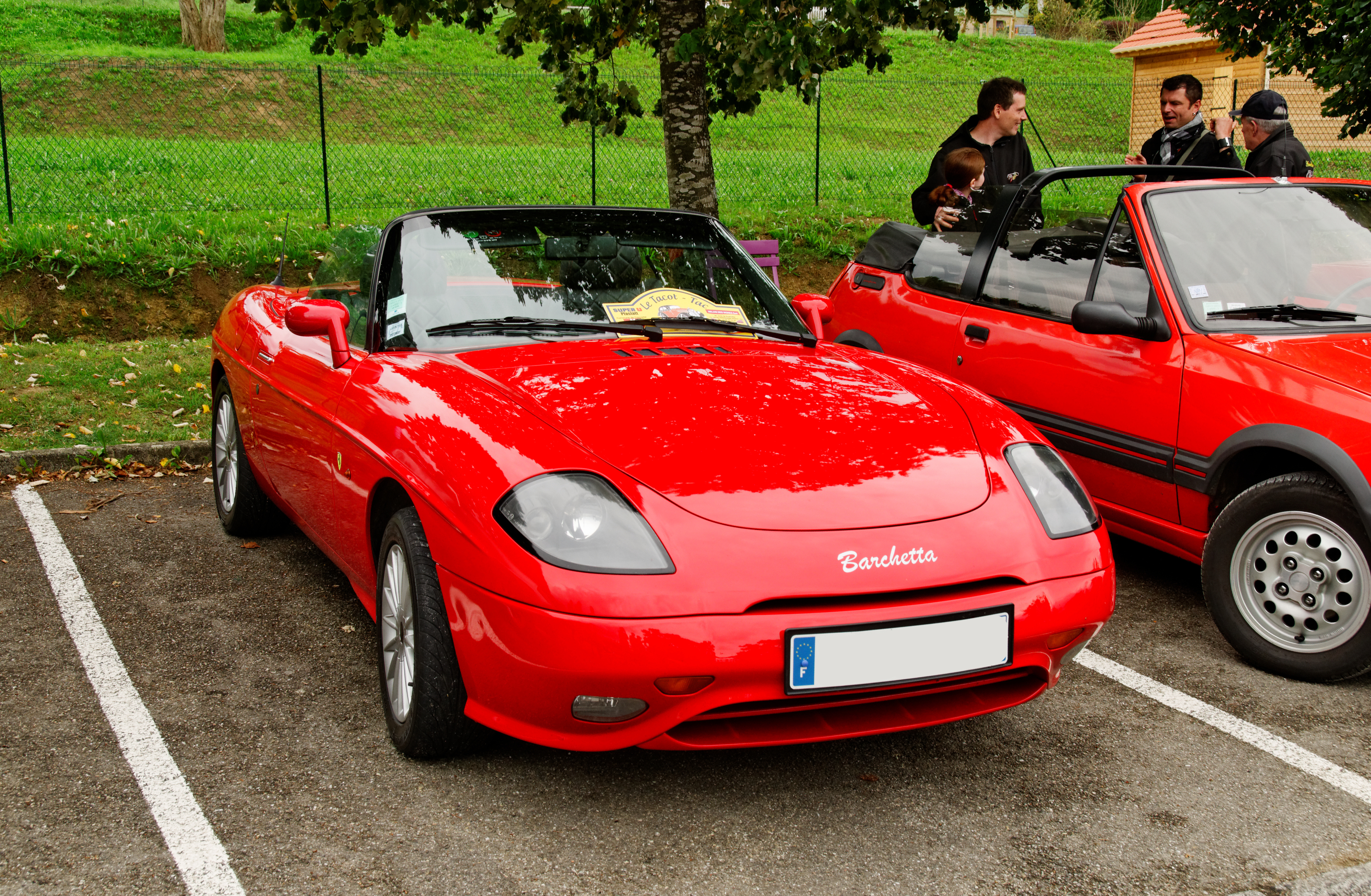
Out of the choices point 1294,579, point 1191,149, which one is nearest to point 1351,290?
point 1294,579

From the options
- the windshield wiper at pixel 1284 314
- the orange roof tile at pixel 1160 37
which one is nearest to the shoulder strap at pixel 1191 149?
the windshield wiper at pixel 1284 314

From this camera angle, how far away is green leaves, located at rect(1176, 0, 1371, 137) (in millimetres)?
8852

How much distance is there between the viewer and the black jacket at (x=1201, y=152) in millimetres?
6617

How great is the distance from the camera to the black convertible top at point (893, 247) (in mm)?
5629

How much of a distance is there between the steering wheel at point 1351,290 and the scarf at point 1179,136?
2.70m

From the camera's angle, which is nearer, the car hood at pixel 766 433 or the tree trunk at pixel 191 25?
the car hood at pixel 766 433

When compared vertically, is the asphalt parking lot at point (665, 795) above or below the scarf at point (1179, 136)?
below

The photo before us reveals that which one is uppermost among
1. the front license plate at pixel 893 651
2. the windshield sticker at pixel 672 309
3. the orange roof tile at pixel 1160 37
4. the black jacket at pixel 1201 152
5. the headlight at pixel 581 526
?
the orange roof tile at pixel 1160 37

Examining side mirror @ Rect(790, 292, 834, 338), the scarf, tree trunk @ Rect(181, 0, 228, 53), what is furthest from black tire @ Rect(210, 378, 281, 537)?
tree trunk @ Rect(181, 0, 228, 53)

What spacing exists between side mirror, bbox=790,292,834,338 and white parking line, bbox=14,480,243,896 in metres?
2.40

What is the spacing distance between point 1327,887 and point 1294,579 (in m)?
1.38

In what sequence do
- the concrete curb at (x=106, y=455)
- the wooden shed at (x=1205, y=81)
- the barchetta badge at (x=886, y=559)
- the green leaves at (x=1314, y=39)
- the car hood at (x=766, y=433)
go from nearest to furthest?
the barchetta badge at (x=886, y=559)
the car hood at (x=766, y=433)
the concrete curb at (x=106, y=455)
the green leaves at (x=1314, y=39)
the wooden shed at (x=1205, y=81)

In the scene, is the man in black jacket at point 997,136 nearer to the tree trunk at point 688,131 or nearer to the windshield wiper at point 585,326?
the tree trunk at point 688,131

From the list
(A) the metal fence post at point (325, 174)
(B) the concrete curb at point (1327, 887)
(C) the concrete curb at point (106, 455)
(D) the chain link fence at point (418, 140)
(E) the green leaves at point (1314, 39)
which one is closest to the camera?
(B) the concrete curb at point (1327, 887)
